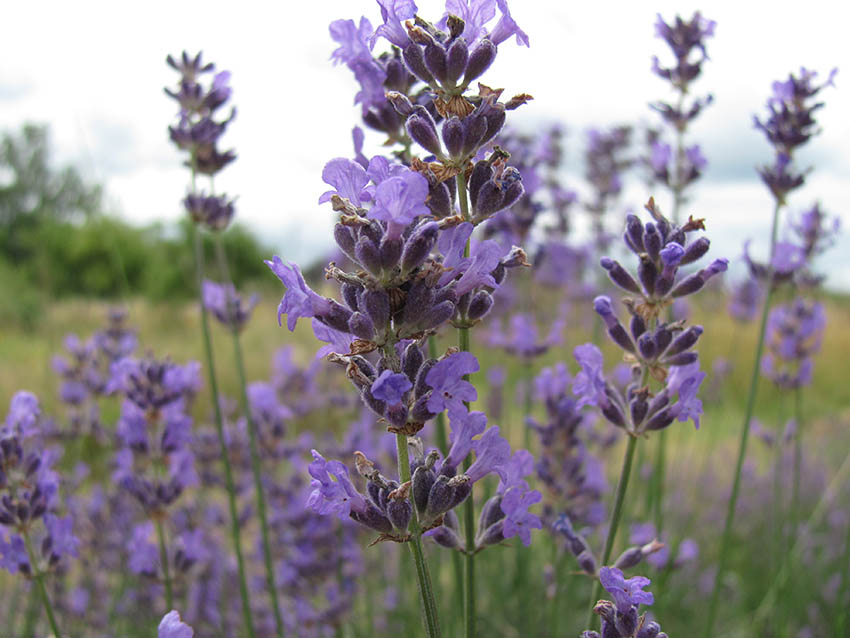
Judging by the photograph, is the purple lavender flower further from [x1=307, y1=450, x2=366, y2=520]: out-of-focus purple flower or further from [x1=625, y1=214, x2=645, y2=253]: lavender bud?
[x1=625, y1=214, x2=645, y2=253]: lavender bud

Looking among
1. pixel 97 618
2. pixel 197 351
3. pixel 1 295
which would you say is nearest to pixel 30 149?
pixel 97 618

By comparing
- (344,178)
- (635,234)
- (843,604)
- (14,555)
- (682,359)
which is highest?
(344,178)

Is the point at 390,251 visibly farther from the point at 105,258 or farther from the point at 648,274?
A: the point at 105,258

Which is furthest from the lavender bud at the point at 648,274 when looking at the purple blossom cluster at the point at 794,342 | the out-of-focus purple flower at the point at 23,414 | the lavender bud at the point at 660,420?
the purple blossom cluster at the point at 794,342

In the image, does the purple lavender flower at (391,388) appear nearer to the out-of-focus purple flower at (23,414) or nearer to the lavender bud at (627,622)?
the lavender bud at (627,622)

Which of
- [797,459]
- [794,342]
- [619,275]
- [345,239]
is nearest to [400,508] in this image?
[345,239]

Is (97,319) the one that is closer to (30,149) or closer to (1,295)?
(1,295)
